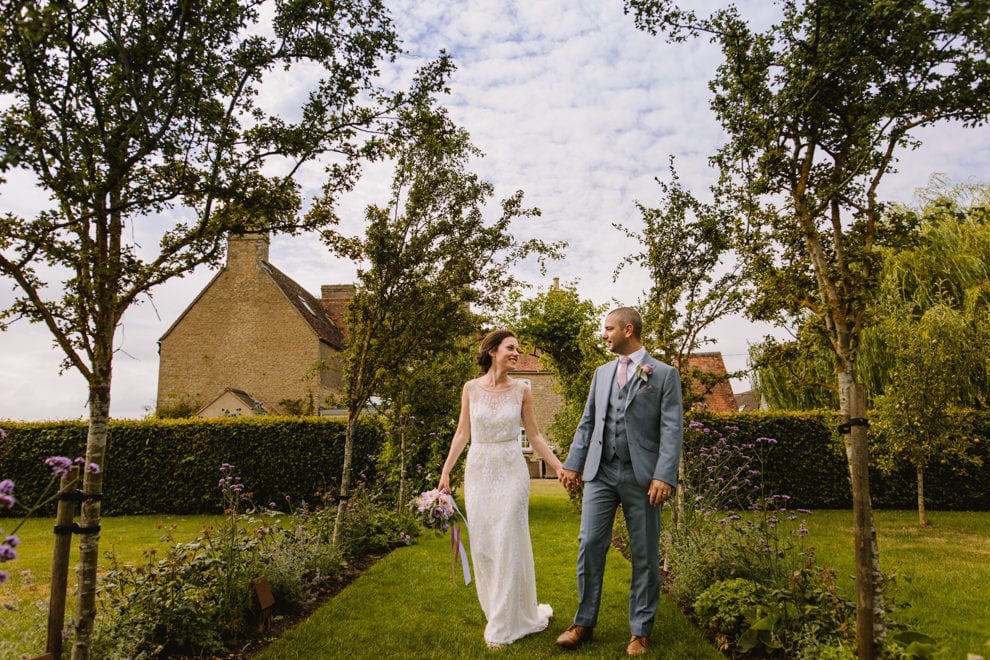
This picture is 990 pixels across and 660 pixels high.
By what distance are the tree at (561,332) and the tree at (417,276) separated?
4897mm

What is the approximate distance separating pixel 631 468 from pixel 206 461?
1324 cm

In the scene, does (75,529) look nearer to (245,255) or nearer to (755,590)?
(755,590)

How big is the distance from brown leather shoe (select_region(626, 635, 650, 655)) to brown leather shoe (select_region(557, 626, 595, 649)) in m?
0.32

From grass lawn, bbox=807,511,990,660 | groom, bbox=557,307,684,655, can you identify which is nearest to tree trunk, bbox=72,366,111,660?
groom, bbox=557,307,684,655

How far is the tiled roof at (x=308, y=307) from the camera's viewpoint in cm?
2747

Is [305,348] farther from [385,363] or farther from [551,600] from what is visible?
[551,600]

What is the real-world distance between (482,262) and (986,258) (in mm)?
15419

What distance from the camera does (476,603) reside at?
593 cm

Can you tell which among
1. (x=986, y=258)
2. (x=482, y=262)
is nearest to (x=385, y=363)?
(x=482, y=262)

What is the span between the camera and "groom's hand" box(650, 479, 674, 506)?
4.18m

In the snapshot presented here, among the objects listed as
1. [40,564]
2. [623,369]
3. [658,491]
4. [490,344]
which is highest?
[490,344]

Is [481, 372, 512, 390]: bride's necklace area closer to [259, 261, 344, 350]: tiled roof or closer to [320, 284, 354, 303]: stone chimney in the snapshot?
[259, 261, 344, 350]: tiled roof

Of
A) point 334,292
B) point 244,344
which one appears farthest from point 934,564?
point 334,292

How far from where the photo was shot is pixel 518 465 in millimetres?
4977
